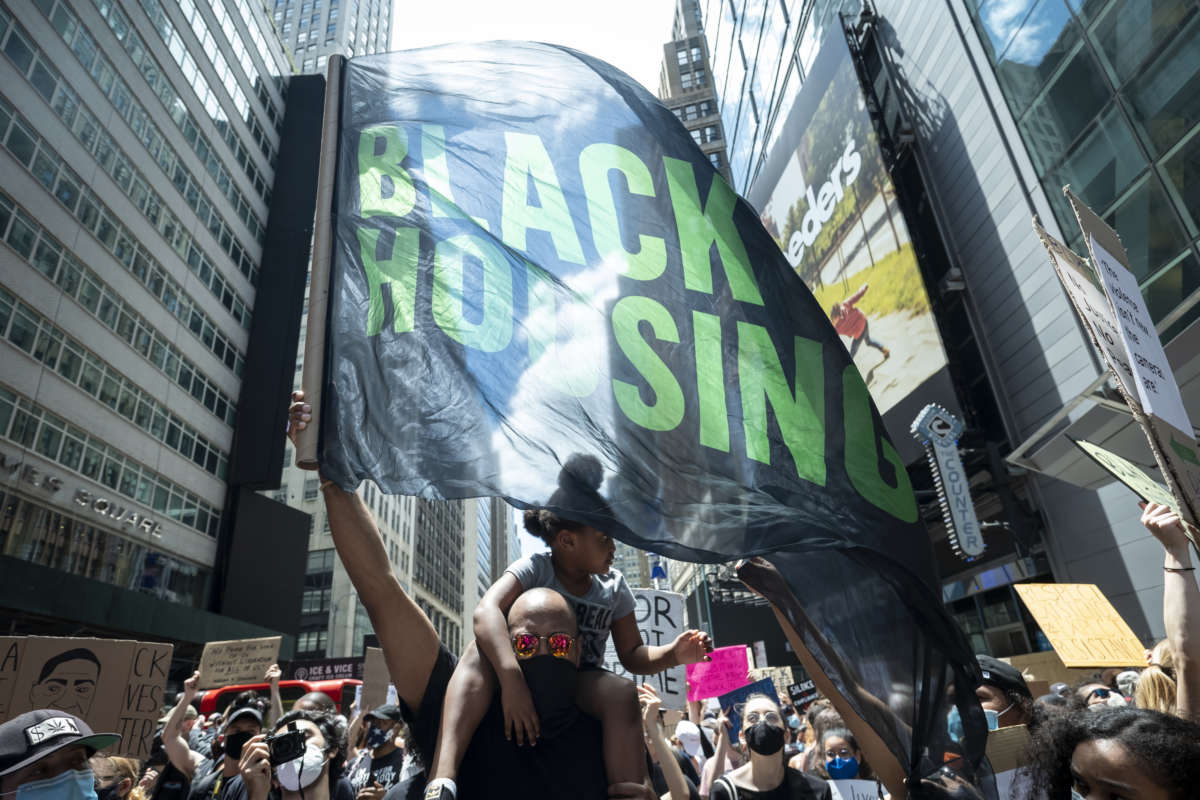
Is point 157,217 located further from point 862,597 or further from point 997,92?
→ point 862,597

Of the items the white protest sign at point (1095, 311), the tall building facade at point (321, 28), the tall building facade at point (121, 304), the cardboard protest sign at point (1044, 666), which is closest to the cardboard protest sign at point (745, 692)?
the white protest sign at point (1095, 311)

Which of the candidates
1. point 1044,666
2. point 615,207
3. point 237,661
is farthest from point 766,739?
point 1044,666

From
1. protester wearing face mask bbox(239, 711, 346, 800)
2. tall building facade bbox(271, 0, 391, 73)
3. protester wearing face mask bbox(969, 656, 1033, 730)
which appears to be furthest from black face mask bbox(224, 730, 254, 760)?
tall building facade bbox(271, 0, 391, 73)

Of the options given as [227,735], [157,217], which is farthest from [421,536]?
A: [227,735]

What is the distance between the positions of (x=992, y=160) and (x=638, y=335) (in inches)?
730

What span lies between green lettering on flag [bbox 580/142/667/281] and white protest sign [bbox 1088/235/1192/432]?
1863 mm

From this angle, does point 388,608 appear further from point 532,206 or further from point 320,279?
point 532,206

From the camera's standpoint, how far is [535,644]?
2148 mm

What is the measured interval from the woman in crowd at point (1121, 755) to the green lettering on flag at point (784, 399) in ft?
4.29

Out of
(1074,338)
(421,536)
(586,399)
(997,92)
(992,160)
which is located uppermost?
(421,536)

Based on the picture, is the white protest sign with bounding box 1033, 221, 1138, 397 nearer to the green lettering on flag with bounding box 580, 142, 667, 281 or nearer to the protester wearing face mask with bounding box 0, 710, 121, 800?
the green lettering on flag with bounding box 580, 142, 667, 281

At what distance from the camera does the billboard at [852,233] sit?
1930 cm

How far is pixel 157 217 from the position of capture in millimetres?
28719

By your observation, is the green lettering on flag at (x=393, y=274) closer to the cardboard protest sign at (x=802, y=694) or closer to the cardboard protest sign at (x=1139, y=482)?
the cardboard protest sign at (x=1139, y=482)
